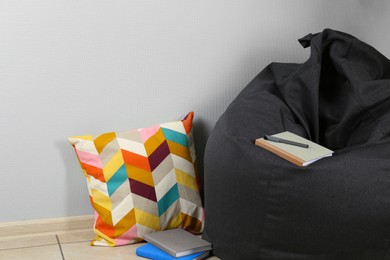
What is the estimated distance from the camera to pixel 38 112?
2529 mm

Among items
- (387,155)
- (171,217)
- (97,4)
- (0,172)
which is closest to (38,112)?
(0,172)

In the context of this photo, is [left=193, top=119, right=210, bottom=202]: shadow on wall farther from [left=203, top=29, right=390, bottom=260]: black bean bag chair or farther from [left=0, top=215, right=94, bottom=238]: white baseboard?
[left=0, top=215, right=94, bottom=238]: white baseboard

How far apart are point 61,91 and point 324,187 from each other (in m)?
1.11

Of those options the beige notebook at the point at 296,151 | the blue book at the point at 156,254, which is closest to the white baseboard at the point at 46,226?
the blue book at the point at 156,254

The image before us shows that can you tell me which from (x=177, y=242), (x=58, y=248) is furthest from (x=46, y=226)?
(x=177, y=242)

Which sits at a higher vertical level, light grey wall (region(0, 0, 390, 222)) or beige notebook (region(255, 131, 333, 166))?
light grey wall (region(0, 0, 390, 222))

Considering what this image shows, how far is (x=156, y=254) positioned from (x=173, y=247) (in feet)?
0.22

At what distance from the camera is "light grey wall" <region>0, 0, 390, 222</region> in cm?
248

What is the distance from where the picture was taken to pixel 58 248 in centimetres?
250

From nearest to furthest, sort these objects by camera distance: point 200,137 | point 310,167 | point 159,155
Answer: point 310,167 → point 159,155 → point 200,137

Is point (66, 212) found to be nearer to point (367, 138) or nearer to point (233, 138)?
point (233, 138)

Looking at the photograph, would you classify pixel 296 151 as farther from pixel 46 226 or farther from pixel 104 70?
pixel 46 226

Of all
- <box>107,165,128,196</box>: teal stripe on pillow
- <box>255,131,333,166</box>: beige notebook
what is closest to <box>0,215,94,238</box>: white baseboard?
<box>107,165,128,196</box>: teal stripe on pillow

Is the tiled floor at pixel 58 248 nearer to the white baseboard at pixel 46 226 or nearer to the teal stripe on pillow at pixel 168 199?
the white baseboard at pixel 46 226
